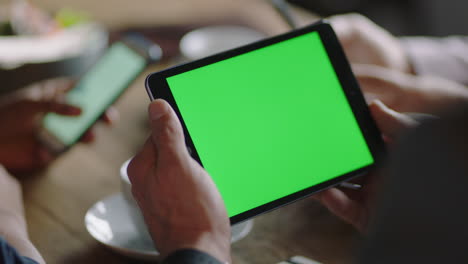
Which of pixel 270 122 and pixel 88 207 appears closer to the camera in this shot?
pixel 270 122

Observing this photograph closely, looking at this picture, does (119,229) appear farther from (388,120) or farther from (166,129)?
(388,120)

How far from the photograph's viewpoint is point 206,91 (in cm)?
63

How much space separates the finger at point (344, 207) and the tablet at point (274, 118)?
5 cm

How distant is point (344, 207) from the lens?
73 centimetres

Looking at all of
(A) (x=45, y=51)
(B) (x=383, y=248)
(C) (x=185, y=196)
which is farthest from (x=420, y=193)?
(A) (x=45, y=51)

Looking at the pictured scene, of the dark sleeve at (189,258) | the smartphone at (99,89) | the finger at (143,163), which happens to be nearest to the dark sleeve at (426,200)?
the dark sleeve at (189,258)

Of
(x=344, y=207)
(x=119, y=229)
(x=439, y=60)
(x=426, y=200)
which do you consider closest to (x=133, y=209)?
(x=119, y=229)

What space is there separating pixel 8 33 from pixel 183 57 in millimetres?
427

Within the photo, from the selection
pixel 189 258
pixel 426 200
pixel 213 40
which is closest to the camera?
pixel 426 200

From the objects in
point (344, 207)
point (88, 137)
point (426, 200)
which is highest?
point (426, 200)

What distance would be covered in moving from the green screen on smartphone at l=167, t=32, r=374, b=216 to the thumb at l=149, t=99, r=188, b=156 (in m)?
0.04

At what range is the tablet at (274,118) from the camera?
2.06 ft

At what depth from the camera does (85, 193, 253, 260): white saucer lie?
2.19 feet

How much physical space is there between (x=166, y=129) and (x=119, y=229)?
20cm
